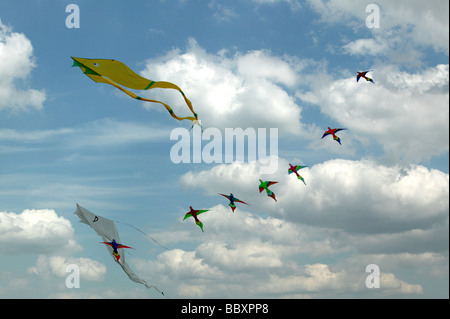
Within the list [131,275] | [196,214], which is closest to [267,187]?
[196,214]

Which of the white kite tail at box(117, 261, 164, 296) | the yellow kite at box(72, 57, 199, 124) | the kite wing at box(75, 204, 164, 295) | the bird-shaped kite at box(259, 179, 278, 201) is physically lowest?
the white kite tail at box(117, 261, 164, 296)

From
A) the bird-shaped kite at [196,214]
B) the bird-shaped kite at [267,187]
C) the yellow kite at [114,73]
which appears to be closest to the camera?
the yellow kite at [114,73]

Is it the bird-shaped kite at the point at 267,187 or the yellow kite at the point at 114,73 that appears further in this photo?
the bird-shaped kite at the point at 267,187

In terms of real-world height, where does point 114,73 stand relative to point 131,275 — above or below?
above

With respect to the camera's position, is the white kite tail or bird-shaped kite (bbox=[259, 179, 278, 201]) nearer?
the white kite tail

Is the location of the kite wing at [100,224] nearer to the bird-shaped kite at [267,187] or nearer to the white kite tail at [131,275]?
the white kite tail at [131,275]

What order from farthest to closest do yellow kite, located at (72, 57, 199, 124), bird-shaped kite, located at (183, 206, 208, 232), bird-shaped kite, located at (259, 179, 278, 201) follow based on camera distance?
bird-shaped kite, located at (259, 179, 278, 201) → bird-shaped kite, located at (183, 206, 208, 232) → yellow kite, located at (72, 57, 199, 124)

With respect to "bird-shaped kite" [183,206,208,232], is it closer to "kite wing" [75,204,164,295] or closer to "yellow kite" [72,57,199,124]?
"kite wing" [75,204,164,295]

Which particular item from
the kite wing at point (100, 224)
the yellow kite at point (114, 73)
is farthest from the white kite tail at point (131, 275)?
the yellow kite at point (114, 73)

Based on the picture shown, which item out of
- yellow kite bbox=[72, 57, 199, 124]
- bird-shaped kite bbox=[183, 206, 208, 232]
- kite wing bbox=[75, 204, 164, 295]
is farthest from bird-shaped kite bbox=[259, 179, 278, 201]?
yellow kite bbox=[72, 57, 199, 124]

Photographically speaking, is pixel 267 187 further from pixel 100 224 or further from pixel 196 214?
pixel 100 224
